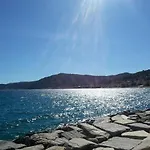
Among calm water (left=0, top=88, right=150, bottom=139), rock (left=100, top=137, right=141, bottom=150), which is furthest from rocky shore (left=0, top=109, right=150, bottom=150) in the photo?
calm water (left=0, top=88, right=150, bottom=139)

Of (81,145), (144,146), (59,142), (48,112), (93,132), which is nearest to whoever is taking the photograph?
(144,146)

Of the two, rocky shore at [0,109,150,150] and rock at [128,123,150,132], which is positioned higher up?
rock at [128,123,150,132]

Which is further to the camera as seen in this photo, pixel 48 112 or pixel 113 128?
pixel 48 112

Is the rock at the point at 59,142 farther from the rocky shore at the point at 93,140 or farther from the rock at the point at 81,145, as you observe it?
the rock at the point at 81,145

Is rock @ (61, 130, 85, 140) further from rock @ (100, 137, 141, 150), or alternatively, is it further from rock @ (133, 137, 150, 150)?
rock @ (133, 137, 150, 150)

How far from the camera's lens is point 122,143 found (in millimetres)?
9328

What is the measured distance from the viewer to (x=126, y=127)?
11984 millimetres

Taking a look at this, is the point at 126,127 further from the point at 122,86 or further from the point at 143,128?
the point at 122,86

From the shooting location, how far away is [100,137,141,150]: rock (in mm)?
8881

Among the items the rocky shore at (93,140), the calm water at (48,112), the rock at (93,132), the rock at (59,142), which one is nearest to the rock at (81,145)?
the rocky shore at (93,140)

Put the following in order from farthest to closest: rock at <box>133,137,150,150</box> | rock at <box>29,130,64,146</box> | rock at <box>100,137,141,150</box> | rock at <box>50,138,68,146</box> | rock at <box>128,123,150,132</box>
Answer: rock at <box>128,123,150,132</box> < rock at <box>29,130,64,146</box> < rock at <box>50,138,68,146</box> < rock at <box>100,137,141,150</box> < rock at <box>133,137,150,150</box>

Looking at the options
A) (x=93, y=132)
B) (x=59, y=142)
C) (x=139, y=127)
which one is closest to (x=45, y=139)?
(x=59, y=142)

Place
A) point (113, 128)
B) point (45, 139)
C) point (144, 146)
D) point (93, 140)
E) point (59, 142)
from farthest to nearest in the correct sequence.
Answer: point (113, 128) < point (45, 139) < point (93, 140) < point (59, 142) < point (144, 146)

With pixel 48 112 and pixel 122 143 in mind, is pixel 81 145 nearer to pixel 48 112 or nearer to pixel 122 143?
pixel 122 143
